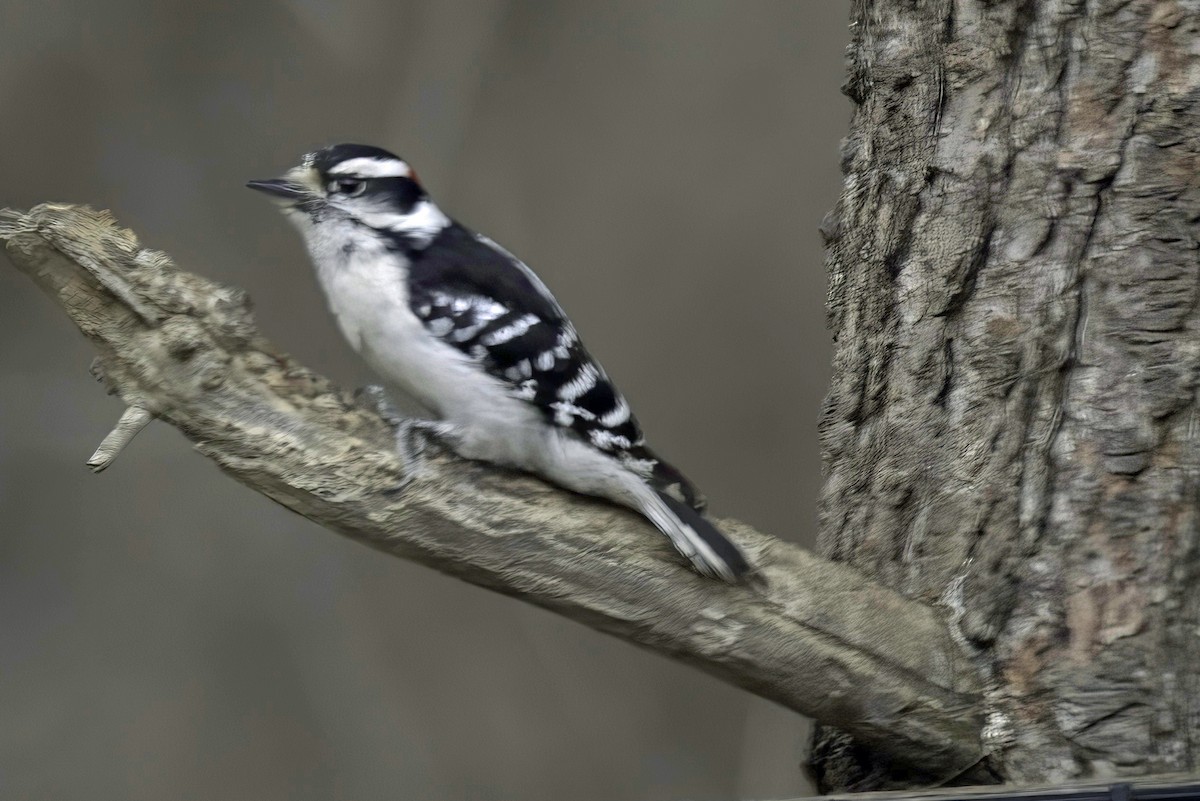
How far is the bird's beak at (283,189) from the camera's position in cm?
118

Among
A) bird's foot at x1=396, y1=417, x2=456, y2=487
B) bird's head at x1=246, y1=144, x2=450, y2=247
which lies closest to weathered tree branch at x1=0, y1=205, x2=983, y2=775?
bird's foot at x1=396, y1=417, x2=456, y2=487

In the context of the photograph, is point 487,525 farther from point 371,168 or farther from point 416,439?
point 371,168

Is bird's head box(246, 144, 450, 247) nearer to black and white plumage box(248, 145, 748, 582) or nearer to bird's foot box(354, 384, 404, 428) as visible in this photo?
black and white plumage box(248, 145, 748, 582)

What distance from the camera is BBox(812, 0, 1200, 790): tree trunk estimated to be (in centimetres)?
108

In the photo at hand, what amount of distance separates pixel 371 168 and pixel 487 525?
0.39m

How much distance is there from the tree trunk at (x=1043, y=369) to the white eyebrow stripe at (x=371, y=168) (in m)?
0.47

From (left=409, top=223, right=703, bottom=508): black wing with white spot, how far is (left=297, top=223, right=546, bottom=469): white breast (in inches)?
0.6

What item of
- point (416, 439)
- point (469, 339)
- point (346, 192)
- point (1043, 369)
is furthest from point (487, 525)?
point (1043, 369)

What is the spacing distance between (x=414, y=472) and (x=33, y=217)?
343 millimetres

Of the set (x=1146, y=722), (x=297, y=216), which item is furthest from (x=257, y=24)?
(x=1146, y=722)

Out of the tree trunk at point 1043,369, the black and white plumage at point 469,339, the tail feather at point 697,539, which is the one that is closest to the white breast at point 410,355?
the black and white plumage at point 469,339

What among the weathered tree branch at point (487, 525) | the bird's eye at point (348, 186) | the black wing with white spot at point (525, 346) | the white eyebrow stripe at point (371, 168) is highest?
the white eyebrow stripe at point (371, 168)

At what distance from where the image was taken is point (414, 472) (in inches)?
39.5

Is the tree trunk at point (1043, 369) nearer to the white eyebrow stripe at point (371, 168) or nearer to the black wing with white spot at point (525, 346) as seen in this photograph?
the black wing with white spot at point (525, 346)
